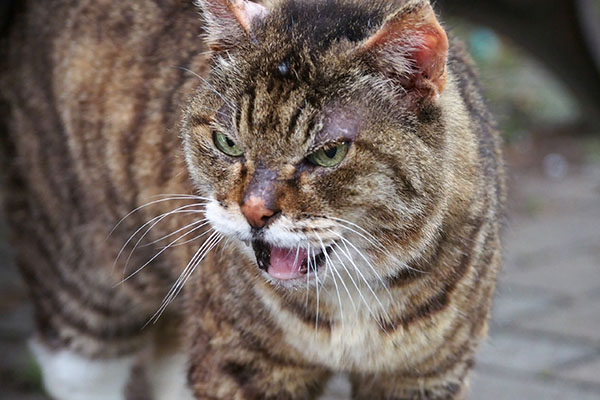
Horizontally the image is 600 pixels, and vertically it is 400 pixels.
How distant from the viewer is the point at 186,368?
8.60ft

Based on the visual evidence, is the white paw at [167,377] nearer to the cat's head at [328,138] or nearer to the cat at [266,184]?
the cat at [266,184]

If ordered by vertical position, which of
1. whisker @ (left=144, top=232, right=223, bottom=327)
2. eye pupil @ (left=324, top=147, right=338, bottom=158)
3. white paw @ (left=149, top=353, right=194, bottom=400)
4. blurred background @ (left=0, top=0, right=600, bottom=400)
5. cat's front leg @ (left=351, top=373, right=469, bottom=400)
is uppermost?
eye pupil @ (left=324, top=147, right=338, bottom=158)

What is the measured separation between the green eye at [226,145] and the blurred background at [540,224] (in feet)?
3.83

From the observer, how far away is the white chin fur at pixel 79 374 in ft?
11.0

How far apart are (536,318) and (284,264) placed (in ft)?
7.91

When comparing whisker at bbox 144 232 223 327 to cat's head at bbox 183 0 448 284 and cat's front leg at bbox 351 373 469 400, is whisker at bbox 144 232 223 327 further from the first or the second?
cat's front leg at bbox 351 373 469 400

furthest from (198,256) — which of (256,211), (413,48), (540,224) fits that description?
(540,224)

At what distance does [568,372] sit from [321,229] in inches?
80.5

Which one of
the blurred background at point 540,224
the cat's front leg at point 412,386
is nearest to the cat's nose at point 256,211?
the cat's front leg at point 412,386

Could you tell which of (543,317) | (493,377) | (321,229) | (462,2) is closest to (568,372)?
(493,377)

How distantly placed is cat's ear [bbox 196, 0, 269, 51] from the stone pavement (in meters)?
1.15

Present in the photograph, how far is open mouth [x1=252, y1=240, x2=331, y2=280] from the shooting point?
2.05 m

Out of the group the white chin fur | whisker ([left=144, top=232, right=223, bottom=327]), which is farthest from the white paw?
whisker ([left=144, top=232, right=223, bottom=327])

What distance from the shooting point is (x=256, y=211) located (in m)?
1.94
